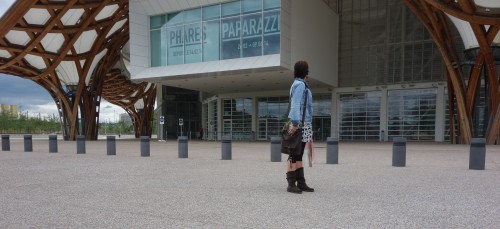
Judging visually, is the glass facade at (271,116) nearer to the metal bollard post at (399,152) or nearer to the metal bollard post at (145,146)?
the metal bollard post at (145,146)

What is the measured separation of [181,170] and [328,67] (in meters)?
→ 23.1

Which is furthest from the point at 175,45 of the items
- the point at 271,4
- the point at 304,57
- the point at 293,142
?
the point at 293,142

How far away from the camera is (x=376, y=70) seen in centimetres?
3117

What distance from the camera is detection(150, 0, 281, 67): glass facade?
2208cm

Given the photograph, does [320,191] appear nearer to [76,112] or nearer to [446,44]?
[446,44]

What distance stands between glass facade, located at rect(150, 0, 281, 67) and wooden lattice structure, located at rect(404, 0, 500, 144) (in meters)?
9.24

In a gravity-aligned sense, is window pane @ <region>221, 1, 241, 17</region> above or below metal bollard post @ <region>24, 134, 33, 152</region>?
above

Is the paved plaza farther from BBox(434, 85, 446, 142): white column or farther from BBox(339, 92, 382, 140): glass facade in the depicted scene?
BBox(339, 92, 382, 140): glass facade

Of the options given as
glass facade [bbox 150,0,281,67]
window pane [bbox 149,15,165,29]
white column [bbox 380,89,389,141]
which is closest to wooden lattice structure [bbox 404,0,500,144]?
white column [bbox 380,89,389,141]

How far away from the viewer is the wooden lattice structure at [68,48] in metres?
26.1

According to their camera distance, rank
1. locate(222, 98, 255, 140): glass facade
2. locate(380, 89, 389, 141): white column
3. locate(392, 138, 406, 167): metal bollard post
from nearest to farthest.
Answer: locate(392, 138, 406, 167): metal bollard post → locate(380, 89, 389, 141): white column → locate(222, 98, 255, 140): glass facade

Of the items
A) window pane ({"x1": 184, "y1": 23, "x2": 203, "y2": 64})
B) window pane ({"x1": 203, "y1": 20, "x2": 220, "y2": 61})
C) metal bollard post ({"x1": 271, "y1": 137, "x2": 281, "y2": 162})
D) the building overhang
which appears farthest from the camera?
window pane ({"x1": 184, "y1": 23, "x2": 203, "y2": 64})

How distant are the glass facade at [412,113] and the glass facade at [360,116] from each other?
1.17 m

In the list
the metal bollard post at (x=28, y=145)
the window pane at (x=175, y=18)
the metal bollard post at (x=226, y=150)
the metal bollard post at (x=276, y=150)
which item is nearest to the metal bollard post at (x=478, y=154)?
the metal bollard post at (x=276, y=150)
